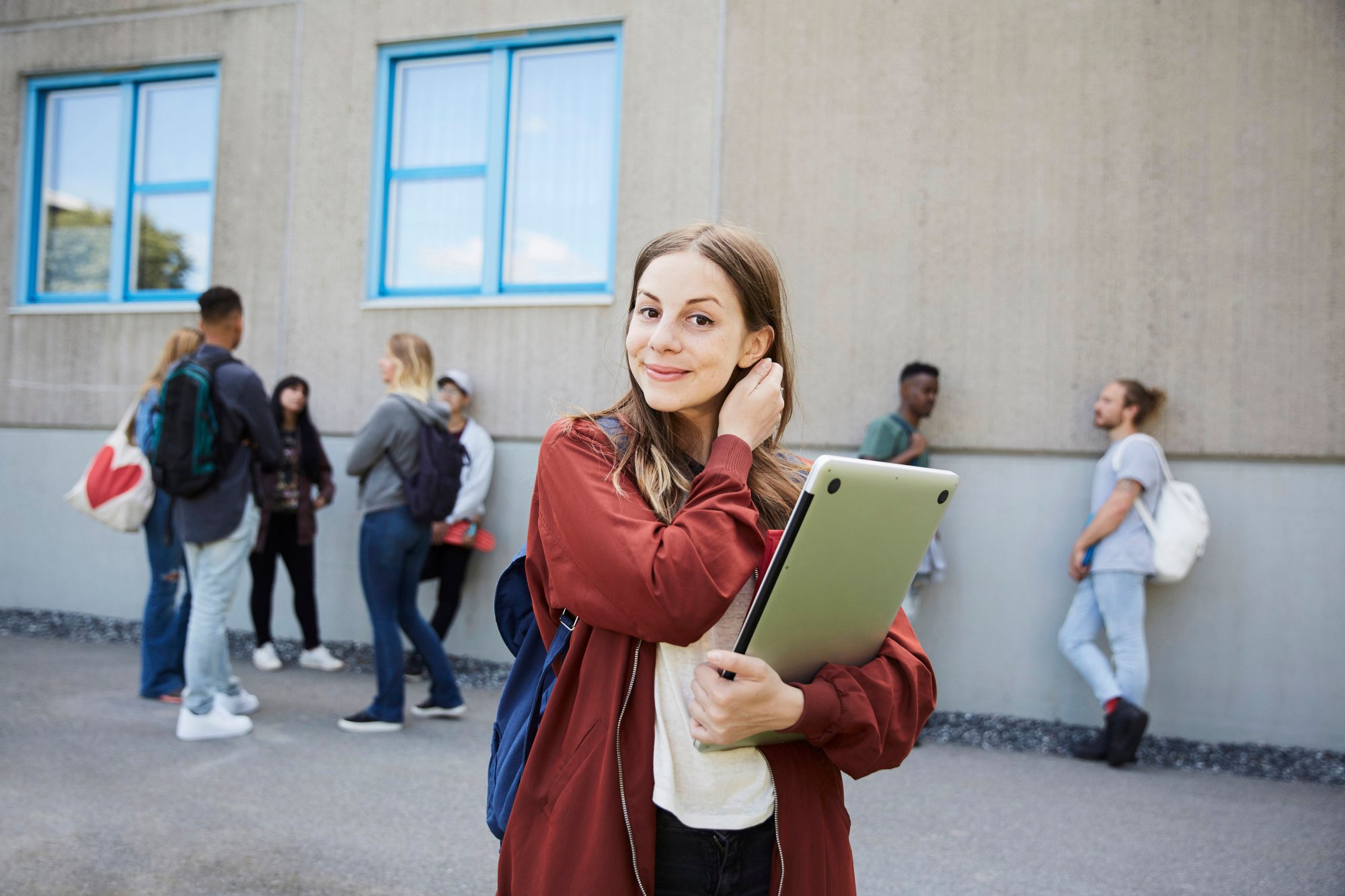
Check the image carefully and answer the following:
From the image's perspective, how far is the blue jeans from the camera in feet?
17.4

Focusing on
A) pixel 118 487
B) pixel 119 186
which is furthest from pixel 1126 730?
pixel 119 186

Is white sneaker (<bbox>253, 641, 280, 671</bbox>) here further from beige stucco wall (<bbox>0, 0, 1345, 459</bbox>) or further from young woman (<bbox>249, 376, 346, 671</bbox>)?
beige stucco wall (<bbox>0, 0, 1345, 459</bbox>)

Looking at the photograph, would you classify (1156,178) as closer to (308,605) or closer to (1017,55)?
(1017,55)

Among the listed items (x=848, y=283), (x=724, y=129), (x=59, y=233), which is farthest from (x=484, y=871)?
(x=59, y=233)

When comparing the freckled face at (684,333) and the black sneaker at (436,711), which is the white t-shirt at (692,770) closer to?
the freckled face at (684,333)

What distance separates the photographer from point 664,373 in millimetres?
1620

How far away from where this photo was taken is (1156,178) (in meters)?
6.21

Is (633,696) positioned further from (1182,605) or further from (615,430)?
(1182,605)

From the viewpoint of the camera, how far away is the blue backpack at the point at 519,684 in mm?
1617

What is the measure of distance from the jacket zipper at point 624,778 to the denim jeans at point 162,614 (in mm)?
4998

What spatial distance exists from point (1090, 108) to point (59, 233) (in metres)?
8.41

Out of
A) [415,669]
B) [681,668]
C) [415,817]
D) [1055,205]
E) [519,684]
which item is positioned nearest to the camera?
[681,668]

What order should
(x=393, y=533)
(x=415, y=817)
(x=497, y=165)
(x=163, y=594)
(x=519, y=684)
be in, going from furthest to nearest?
(x=497, y=165) < (x=163, y=594) < (x=393, y=533) < (x=415, y=817) < (x=519, y=684)

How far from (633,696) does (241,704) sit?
4.87m
